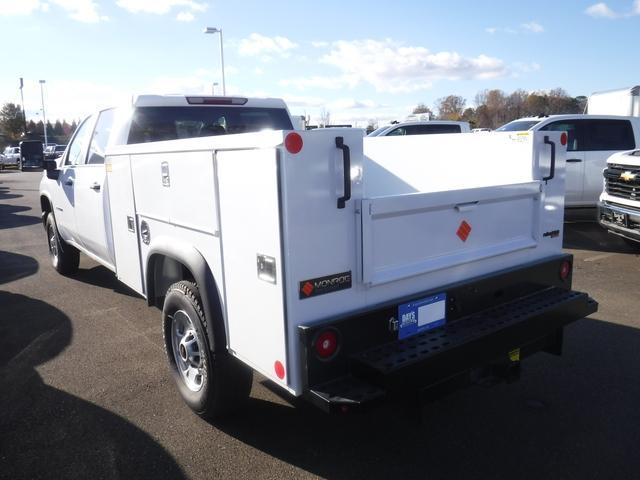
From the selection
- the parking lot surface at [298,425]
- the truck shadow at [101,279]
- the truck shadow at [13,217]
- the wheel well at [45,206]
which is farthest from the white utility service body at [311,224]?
the truck shadow at [13,217]

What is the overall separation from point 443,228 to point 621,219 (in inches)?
224

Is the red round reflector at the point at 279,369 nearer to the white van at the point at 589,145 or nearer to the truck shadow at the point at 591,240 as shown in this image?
the truck shadow at the point at 591,240

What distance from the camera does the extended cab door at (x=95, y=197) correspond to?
4887mm

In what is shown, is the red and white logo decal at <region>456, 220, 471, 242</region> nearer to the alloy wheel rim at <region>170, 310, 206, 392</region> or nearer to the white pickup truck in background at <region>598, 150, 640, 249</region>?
the alloy wheel rim at <region>170, 310, 206, 392</region>

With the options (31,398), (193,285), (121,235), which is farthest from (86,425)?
(121,235)

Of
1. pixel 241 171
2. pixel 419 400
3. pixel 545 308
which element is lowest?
pixel 419 400

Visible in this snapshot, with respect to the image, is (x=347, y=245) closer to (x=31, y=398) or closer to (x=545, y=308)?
(x=545, y=308)

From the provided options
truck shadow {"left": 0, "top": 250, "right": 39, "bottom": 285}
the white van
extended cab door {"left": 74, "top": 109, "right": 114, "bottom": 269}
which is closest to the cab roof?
extended cab door {"left": 74, "top": 109, "right": 114, "bottom": 269}

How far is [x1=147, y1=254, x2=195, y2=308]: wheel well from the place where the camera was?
3777 millimetres

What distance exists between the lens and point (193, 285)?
3355 mm

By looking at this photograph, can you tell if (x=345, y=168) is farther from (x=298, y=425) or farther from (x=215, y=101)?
(x=215, y=101)

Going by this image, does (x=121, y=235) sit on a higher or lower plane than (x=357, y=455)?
higher

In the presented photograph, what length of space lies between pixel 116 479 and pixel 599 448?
272 cm

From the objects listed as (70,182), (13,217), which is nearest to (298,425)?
(70,182)
